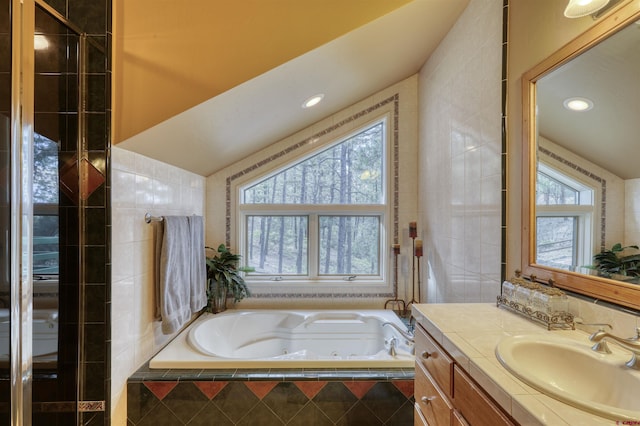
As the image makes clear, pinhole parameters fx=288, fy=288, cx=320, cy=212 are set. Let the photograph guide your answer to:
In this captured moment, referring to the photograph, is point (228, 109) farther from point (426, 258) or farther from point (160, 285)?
point (426, 258)

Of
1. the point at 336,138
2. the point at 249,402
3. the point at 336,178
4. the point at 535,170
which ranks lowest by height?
the point at 249,402

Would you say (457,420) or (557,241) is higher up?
(557,241)

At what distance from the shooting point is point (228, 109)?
1709mm

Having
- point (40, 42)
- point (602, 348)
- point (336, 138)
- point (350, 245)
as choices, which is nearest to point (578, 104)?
point (602, 348)

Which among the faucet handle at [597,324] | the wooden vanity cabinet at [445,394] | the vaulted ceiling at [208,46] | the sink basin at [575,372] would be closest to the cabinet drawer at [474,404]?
the wooden vanity cabinet at [445,394]

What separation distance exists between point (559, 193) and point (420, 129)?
1668 mm

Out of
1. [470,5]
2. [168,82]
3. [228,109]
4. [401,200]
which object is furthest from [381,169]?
[168,82]

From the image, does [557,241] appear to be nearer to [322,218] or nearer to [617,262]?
[617,262]

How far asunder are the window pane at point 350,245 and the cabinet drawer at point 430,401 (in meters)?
1.56

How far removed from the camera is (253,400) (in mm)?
1622

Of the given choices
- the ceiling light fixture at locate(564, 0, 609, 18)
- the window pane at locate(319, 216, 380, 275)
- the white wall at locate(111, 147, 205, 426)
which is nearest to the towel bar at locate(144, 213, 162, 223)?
the white wall at locate(111, 147, 205, 426)

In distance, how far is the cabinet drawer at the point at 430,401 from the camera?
1.00m

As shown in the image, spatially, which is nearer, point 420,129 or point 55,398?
point 55,398

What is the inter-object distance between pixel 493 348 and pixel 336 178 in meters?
2.11
